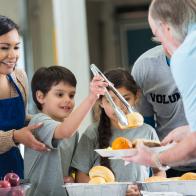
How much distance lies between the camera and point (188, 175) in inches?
75.2

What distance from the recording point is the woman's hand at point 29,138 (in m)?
2.10

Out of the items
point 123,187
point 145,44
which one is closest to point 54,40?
point 123,187

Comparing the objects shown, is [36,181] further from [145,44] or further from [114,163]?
[145,44]

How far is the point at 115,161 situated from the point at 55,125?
25 cm

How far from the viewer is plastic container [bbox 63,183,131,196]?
1.88 meters

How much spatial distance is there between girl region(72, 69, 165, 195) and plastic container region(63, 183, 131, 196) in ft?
1.04

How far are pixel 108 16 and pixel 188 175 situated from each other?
5.05m

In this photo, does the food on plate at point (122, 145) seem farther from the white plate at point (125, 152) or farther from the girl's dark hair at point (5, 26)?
the girl's dark hair at point (5, 26)

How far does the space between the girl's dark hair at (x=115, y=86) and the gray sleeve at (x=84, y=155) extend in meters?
0.03

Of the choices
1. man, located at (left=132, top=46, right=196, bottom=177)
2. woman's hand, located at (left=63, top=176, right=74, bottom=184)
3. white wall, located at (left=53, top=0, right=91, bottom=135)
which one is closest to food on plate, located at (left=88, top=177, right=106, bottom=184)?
woman's hand, located at (left=63, top=176, right=74, bottom=184)

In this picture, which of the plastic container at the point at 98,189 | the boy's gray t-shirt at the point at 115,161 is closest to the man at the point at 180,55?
the plastic container at the point at 98,189

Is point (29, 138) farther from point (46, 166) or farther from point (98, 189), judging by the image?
point (98, 189)

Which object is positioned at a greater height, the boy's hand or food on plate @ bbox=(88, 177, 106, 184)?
the boy's hand

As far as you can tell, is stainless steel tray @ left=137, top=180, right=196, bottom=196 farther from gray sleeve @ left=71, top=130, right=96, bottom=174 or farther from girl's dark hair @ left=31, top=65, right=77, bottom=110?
girl's dark hair @ left=31, top=65, right=77, bottom=110
